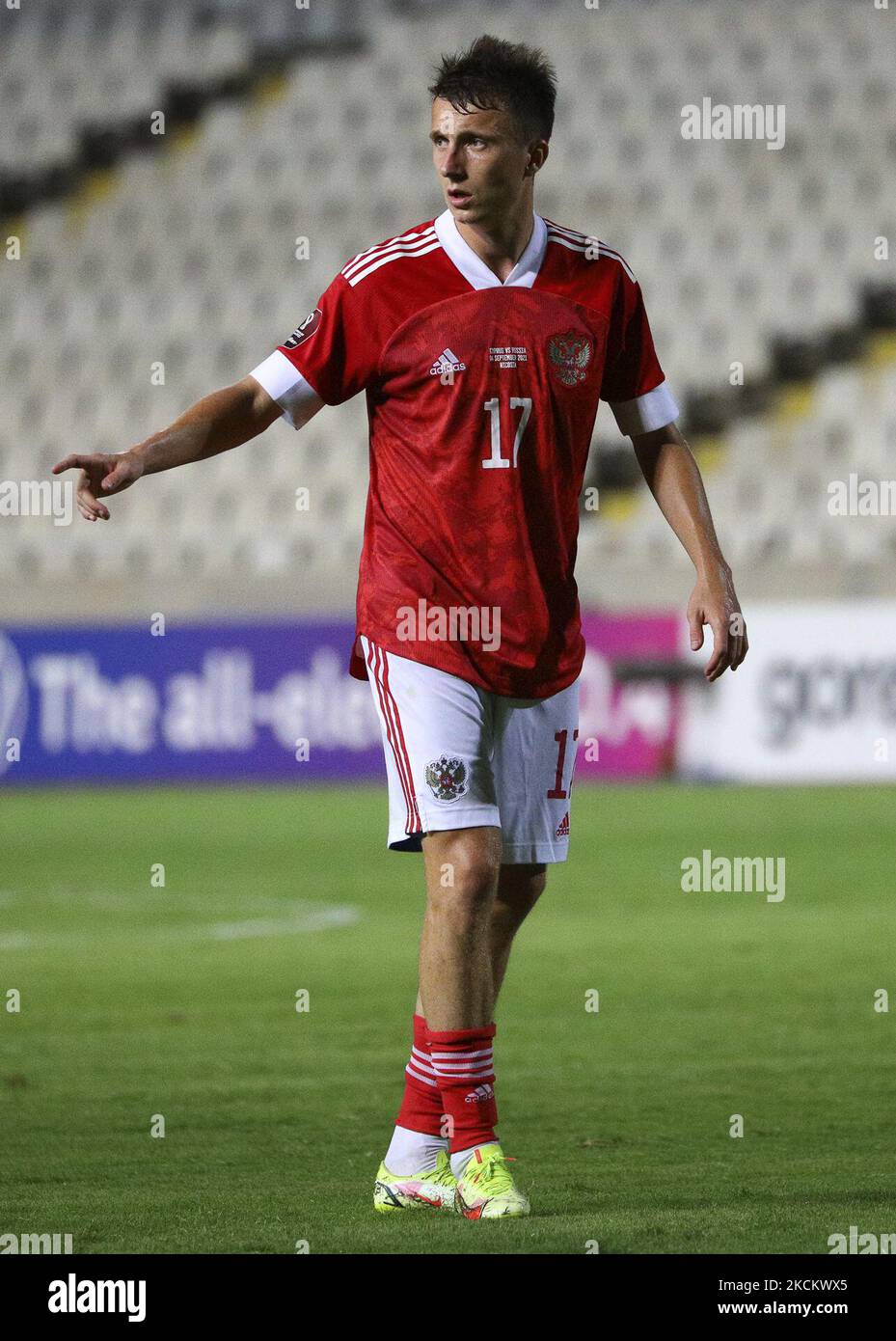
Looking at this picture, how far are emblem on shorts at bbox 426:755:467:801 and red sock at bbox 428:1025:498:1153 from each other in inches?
18.4

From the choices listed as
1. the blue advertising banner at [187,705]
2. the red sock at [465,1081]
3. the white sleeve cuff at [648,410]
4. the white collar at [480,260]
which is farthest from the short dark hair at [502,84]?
the blue advertising banner at [187,705]

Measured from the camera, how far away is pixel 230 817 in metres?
15.0

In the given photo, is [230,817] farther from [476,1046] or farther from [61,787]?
[476,1046]

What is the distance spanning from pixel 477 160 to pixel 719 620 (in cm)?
105

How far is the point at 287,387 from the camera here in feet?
14.0

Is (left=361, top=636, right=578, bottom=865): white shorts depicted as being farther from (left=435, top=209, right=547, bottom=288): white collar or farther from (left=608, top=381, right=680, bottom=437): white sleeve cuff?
(left=435, top=209, right=547, bottom=288): white collar

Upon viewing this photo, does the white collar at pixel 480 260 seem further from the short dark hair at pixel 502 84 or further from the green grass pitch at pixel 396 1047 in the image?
the green grass pitch at pixel 396 1047

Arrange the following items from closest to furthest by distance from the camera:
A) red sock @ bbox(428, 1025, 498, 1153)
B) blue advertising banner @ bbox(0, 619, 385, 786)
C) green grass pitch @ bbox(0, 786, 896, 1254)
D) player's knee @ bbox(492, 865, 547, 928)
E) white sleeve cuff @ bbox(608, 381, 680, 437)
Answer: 1. green grass pitch @ bbox(0, 786, 896, 1254)
2. red sock @ bbox(428, 1025, 498, 1153)
3. player's knee @ bbox(492, 865, 547, 928)
4. white sleeve cuff @ bbox(608, 381, 680, 437)
5. blue advertising banner @ bbox(0, 619, 385, 786)

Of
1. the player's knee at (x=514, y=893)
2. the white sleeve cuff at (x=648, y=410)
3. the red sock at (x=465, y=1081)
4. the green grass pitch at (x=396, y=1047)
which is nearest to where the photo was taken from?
the green grass pitch at (x=396, y=1047)

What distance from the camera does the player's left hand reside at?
4297mm

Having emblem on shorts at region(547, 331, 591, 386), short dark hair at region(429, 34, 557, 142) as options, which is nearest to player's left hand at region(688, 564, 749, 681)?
emblem on shorts at region(547, 331, 591, 386)

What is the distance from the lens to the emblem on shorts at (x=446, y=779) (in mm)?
4160

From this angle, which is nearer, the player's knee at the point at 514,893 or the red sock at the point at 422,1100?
the red sock at the point at 422,1100

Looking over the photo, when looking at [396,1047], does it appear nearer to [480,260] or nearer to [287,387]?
[287,387]
